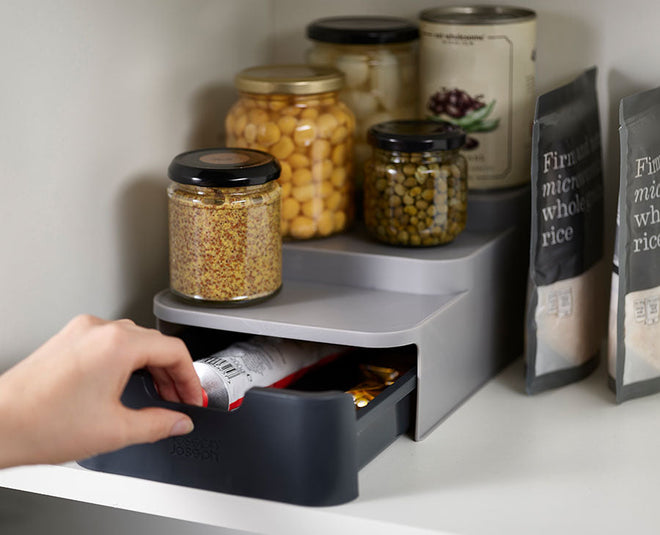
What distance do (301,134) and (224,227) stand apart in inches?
6.5

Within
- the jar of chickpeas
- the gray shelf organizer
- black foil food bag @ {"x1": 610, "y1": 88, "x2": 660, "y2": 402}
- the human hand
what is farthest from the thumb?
black foil food bag @ {"x1": 610, "y1": 88, "x2": 660, "y2": 402}

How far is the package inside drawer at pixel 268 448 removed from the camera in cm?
72

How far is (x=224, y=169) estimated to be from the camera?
87cm

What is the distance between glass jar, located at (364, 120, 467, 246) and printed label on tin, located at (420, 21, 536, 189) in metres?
0.08

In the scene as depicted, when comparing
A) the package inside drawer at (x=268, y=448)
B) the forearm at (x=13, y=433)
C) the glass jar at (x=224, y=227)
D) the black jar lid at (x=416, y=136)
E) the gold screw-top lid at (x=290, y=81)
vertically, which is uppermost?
the gold screw-top lid at (x=290, y=81)

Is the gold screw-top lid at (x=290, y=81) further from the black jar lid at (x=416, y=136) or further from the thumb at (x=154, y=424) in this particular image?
the thumb at (x=154, y=424)

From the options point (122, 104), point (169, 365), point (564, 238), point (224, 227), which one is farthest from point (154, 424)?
point (564, 238)

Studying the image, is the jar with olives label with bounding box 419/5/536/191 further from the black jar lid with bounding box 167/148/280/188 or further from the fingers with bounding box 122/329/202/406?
the fingers with bounding box 122/329/202/406

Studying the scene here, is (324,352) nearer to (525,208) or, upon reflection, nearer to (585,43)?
(525,208)

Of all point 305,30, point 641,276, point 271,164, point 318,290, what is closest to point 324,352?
point 318,290

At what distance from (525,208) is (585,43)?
191 millimetres

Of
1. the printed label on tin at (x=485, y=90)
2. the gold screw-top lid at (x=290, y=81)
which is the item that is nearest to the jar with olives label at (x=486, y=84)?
the printed label on tin at (x=485, y=90)

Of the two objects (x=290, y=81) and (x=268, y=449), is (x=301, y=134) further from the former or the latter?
(x=268, y=449)

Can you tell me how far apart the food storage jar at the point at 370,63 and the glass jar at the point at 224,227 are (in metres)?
0.21
